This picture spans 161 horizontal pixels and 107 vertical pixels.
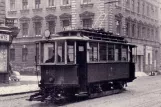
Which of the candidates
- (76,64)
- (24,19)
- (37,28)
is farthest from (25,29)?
(76,64)

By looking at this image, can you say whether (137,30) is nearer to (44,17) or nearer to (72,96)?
(44,17)

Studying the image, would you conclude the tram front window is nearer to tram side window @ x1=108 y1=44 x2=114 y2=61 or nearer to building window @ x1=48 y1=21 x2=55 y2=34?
tram side window @ x1=108 y1=44 x2=114 y2=61

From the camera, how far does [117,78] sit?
52.4 feet

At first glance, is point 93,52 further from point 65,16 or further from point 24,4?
point 24,4

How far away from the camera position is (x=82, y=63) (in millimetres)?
13359

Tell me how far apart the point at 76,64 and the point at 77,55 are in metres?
0.57

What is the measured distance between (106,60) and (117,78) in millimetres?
1597

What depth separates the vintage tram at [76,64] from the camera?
12.5 m

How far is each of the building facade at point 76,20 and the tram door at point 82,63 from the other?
58.7 feet

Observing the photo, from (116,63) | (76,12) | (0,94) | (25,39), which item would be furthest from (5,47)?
(25,39)

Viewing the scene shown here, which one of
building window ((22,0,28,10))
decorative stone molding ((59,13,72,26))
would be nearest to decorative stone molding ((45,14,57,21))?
decorative stone molding ((59,13,72,26))

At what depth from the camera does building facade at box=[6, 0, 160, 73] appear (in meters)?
33.1

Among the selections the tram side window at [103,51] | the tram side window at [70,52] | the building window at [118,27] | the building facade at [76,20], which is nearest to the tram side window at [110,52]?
the tram side window at [103,51]

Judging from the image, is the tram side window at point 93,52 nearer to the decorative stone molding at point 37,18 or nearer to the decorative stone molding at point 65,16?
the decorative stone molding at point 65,16
